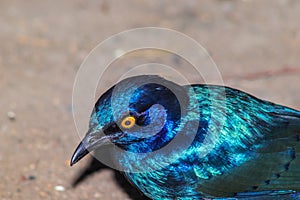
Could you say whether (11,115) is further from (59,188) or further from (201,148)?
(201,148)

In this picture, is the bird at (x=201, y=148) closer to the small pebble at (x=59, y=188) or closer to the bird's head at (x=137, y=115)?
the bird's head at (x=137, y=115)

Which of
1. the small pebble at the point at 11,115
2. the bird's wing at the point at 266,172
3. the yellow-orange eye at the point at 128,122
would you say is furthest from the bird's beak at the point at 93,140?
the small pebble at the point at 11,115

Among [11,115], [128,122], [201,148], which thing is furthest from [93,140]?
[11,115]

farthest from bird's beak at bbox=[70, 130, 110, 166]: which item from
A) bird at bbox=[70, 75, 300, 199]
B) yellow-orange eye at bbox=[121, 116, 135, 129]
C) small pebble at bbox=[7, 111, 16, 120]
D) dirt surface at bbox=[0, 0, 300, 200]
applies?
small pebble at bbox=[7, 111, 16, 120]

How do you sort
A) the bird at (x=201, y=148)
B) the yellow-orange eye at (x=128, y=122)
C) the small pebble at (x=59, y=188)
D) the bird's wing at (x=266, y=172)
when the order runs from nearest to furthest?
the yellow-orange eye at (x=128, y=122)
the bird at (x=201, y=148)
the bird's wing at (x=266, y=172)
the small pebble at (x=59, y=188)

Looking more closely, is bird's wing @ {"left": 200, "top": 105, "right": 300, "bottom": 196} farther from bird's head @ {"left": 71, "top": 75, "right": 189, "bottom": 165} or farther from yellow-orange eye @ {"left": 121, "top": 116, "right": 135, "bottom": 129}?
yellow-orange eye @ {"left": 121, "top": 116, "right": 135, "bottom": 129}

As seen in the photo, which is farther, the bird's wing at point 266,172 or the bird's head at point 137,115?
the bird's wing at point 266,172
